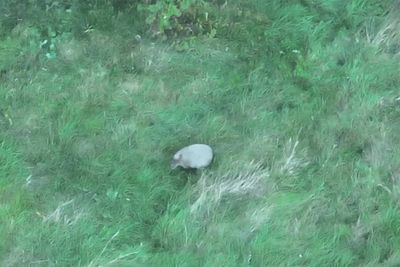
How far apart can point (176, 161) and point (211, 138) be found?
0.37 metres

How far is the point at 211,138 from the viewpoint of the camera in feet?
16.8

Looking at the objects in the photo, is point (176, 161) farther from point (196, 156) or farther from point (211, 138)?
point (211, 138)

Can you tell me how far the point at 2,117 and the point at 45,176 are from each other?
0.65 metres

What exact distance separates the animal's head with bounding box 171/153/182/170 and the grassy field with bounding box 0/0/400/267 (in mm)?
54

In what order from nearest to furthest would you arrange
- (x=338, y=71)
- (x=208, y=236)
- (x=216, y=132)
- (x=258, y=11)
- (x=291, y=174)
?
(x=208, y=236)
(x=291, y=174)
(x=216, y=132)
(x=338, y=71)
(x=258, y=11)

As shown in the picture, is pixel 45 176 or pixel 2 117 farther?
pixel 2 117

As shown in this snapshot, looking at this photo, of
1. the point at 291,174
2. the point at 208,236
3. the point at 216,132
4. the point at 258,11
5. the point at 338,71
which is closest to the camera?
the point at 208,236

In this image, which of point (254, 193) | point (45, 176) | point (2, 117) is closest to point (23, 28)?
point (2, 117)

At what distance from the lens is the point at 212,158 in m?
4.92

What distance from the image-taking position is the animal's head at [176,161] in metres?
4.85

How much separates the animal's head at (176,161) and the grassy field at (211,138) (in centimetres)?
5

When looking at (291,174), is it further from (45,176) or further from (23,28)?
(23,28)

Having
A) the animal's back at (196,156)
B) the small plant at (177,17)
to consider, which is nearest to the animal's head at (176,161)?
the animal's back at (196,156)

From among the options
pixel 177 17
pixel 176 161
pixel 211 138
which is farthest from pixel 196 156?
pixel 177 17
